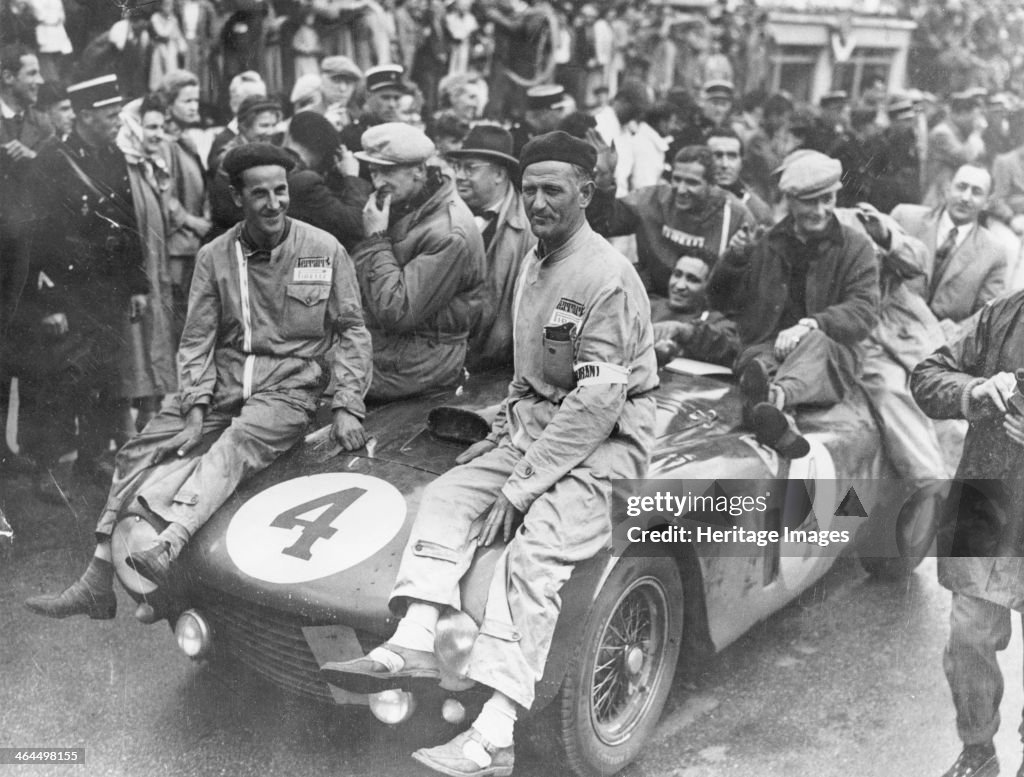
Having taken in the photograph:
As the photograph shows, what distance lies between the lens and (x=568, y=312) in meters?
3.18

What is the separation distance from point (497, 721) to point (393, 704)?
33 cm

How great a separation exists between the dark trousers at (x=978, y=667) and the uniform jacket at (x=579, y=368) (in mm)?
1135

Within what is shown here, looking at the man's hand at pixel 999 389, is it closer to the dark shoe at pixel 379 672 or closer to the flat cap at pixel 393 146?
the dark shoe at pixel 379 672

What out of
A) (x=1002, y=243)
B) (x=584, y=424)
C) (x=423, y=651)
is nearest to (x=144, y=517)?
(x=423, y=651)

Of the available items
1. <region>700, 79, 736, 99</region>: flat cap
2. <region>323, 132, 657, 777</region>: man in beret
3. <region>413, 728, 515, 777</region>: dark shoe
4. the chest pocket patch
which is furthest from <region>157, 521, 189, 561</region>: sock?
<region>700, 79, 736, 99</region>: flat cap

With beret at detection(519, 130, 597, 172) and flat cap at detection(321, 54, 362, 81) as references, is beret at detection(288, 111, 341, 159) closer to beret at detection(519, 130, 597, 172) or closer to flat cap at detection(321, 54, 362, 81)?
flat cap at detection(321, 54, 362, 81)

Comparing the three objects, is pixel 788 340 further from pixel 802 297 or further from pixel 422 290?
pixel 422 290

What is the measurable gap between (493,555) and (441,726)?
55cm

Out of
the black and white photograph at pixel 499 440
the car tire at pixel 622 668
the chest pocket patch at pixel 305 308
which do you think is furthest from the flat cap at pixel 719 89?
the car tire at pixel 622 668

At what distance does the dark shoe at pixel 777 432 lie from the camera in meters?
3.80

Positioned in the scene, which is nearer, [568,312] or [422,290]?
[568,312]

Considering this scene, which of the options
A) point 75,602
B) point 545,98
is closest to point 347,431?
point 75,602

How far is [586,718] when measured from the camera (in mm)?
3086

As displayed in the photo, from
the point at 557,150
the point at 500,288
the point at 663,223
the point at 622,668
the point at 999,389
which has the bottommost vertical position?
the point at 622,668
